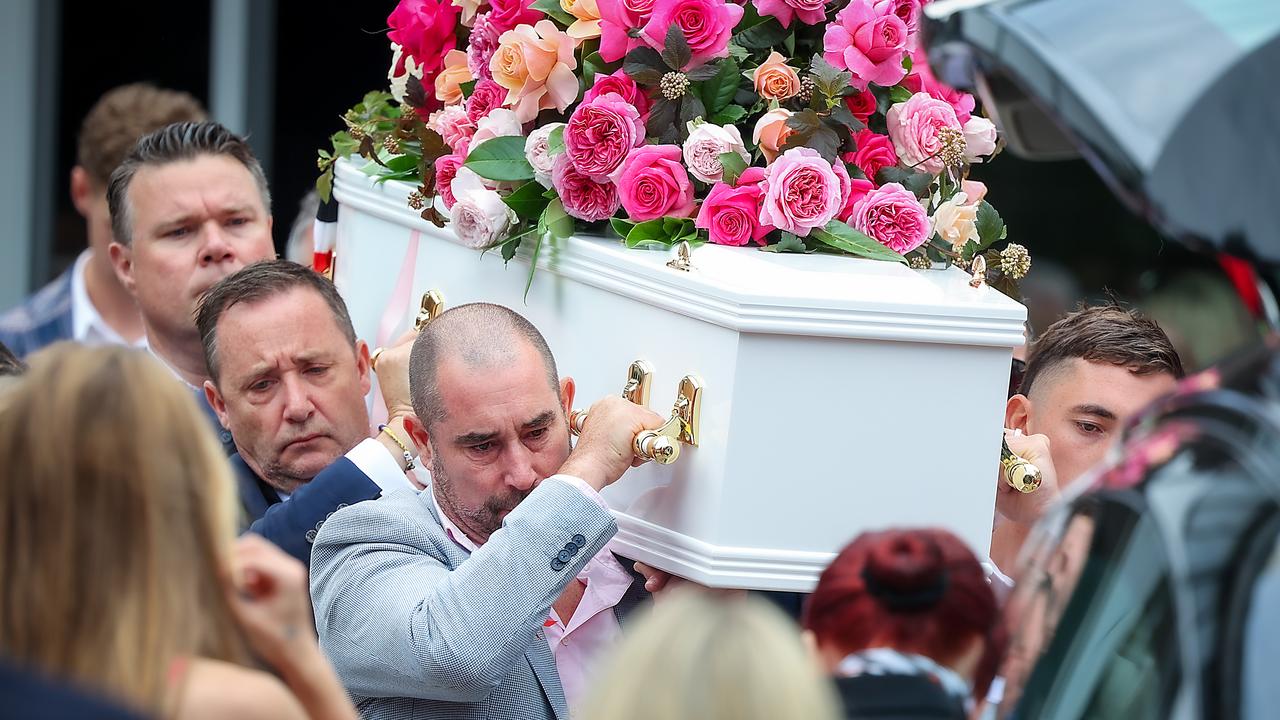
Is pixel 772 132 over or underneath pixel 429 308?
over

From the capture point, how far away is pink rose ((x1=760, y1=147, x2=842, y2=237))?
267 centimetres

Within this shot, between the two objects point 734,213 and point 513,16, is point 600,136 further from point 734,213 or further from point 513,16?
point 513,16

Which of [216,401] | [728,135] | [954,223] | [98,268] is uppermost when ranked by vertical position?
[728,135]

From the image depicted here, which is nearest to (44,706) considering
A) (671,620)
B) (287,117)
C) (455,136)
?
(671,620)

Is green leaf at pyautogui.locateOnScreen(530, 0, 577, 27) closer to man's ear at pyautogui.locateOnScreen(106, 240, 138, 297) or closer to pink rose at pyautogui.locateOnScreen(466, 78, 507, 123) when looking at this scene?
pink rose at pyautogui.locateOnScreen(466, 78, 507, 123)

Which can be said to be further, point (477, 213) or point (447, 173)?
point (447, 173)

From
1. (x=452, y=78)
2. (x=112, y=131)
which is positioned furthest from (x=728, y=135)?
(x=112, y=131)

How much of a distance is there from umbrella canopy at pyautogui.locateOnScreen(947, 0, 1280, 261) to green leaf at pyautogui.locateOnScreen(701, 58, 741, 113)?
1.15 metres

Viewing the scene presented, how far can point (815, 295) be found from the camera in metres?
2.48

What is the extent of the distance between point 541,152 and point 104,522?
1472 millimetres

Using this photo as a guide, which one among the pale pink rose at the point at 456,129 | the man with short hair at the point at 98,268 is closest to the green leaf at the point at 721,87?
the pale pink rose at the point at 456,129

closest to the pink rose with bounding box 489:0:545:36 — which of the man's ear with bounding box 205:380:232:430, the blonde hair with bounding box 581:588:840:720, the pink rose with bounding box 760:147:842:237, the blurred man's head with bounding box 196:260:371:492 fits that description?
the pink rose with bounding box 760:147:842:237

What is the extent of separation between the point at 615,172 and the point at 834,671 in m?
1.25

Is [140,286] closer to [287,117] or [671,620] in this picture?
[671,620]
